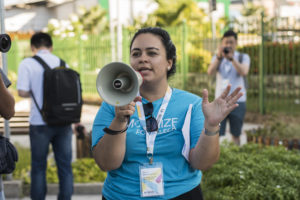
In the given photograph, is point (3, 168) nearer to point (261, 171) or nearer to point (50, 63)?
point (50, 63)

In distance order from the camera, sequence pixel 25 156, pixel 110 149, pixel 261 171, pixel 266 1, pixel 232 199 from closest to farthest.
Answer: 1. pixel 110 149
2. pixel 232 199
3. pixel 261 171
4. pixel 25 156
5. pixel 266 1

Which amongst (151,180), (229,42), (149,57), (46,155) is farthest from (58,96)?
(229,42)

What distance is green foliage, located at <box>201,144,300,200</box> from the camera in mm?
4031

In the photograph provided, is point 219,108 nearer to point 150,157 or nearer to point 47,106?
point 150,157

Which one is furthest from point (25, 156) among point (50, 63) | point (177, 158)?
point (177, 158)

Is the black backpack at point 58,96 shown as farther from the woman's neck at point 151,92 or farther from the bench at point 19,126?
the bench at point 19,126

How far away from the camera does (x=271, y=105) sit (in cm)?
1155

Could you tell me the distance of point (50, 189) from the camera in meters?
5.64

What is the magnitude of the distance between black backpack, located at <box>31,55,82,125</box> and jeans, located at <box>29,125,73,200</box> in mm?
145

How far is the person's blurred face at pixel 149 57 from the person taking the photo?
2432mm

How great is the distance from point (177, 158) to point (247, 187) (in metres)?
1.96

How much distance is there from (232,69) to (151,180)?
14.3 feet

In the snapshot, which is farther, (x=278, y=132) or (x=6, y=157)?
(x=278, y=132)

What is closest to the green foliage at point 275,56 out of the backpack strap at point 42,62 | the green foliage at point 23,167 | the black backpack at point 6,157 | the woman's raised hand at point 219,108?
the green foliage at point 23,167
